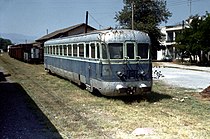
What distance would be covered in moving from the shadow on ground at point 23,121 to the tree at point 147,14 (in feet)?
146

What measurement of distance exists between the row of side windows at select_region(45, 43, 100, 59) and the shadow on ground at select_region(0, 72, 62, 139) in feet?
9.75

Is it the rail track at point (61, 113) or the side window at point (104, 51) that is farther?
the side window at point (104, 51)

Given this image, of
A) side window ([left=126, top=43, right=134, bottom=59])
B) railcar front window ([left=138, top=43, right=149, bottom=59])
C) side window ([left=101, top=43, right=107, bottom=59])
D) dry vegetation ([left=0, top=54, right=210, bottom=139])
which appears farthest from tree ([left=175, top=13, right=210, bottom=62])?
side window ([left=101, top=43, right=107, bottom=59])

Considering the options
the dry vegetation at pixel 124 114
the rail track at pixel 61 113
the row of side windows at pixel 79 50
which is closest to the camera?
the dry vegetation at pixel 124 114

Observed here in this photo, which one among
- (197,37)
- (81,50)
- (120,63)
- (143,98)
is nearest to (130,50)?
(120,63)

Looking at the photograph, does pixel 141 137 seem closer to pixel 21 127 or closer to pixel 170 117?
pixel 170 117

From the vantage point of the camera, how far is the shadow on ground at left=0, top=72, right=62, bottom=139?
8.38m

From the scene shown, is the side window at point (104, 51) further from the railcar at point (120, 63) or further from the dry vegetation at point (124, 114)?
the dry vegetation at point (124, 114)

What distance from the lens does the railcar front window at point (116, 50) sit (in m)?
13.0

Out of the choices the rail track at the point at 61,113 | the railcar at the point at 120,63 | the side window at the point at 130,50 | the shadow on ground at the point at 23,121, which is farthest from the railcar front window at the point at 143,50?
the shadow on ground at the point at 23,121

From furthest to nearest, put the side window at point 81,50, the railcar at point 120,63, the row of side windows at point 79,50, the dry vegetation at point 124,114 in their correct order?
the side window at point 81,50 < the row of side windows at point 79,50 < the railcar at point 120,63 < the dry vegetation at point 124,114

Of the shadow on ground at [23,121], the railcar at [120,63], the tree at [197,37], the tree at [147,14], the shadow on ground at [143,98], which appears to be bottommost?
the shadow on ground at [23,121]

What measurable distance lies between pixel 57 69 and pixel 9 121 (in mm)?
12805

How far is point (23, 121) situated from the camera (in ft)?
32.2
